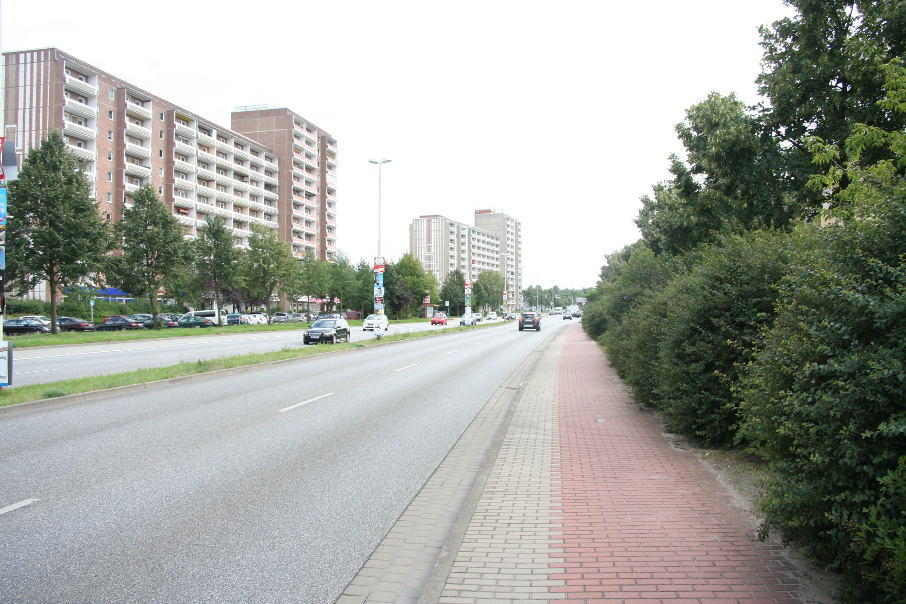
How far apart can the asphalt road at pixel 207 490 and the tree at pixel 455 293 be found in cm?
11073

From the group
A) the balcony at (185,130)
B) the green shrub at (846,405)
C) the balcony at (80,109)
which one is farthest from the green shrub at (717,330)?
the balcony at (185,130)

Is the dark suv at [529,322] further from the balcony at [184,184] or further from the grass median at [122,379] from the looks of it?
the balcony at [184,184]

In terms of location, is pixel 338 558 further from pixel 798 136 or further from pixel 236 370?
pixel 236 370

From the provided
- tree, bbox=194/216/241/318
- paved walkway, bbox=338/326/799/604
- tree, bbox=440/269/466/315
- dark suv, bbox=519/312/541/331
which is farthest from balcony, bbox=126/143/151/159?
paved walkway, bbox=338/326/799/604

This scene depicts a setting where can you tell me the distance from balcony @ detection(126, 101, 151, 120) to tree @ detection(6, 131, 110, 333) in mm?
36361

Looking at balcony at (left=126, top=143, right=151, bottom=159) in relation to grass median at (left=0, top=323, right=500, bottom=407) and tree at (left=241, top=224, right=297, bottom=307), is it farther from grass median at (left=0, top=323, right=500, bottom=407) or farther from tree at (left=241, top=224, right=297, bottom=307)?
grass median at (left=0, top=323, right=500, bottom=407)

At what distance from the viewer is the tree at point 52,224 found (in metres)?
32.5

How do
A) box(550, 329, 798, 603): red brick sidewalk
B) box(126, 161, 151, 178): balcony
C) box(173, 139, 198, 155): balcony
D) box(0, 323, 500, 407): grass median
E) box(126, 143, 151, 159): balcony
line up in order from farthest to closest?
box(173, 139, 198, 155): balcony, box(126, 143, 151, 159): balcony, box(126, 161, 151, 178): balcony, box(0, 323, 500, 407): grass median, box(550, 329, 798, 603): red brick sidewalk

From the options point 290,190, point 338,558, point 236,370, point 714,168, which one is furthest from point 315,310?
point 338,558

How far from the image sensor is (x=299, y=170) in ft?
324

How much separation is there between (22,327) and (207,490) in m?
42.5

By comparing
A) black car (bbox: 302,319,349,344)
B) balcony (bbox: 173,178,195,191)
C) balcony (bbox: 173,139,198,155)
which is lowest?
black car (bbox: 302,319,349,344)

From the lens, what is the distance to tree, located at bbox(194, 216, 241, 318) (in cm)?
5131

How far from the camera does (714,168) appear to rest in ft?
41.5
